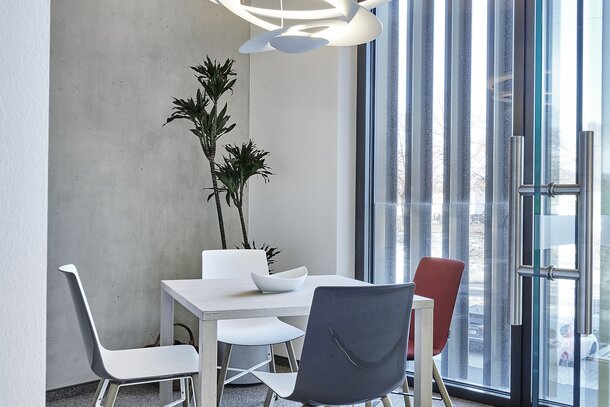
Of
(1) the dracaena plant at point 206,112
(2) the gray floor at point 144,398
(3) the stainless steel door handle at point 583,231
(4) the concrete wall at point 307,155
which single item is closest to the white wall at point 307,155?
(4) the concrete wall at point 307,155

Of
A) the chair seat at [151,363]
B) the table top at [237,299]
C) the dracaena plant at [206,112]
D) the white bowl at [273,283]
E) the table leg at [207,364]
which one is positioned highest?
the dracaena plant at [206,112]

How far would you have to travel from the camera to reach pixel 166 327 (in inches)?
108

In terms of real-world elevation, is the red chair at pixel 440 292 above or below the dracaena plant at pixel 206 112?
below

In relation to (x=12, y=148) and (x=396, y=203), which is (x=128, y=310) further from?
(x=12, y=148)

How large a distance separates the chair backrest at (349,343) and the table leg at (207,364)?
0.98 ft

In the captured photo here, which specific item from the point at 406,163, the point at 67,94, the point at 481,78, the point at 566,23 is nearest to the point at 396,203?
the point at 406,163

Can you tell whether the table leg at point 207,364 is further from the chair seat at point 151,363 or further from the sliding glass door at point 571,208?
the sliding glass door at point 571,208

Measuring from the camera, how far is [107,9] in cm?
349

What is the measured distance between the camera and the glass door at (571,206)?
1.02 meters

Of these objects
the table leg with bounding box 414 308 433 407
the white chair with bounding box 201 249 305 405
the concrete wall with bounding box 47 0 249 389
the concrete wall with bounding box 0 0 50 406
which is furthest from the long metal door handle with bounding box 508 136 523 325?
the concrete wall with bounding box 47 0 249 389

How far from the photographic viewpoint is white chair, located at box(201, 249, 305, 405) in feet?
9.35

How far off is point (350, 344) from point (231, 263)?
152 centimetres

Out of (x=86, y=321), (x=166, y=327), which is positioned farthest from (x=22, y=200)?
(x=166, y=327)

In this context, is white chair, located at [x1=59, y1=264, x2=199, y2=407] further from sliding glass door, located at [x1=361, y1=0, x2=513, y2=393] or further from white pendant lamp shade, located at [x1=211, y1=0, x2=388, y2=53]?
sliding glass door, located at [x1=361, y1=0, x2=513, y2=393]
